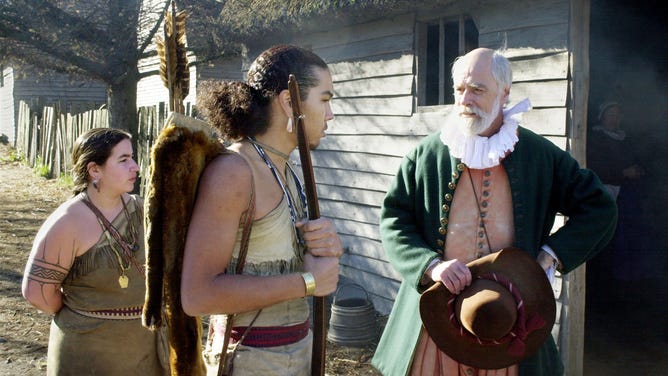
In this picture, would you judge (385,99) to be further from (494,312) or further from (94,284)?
(494,312)

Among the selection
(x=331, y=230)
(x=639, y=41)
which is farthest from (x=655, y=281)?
(x=331, y=230)

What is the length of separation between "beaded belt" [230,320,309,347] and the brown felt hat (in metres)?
0.95

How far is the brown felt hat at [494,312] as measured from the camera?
8.98 ft

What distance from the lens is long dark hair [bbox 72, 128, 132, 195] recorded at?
335cm

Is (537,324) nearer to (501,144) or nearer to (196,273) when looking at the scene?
(501,144)

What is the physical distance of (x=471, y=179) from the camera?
312cm

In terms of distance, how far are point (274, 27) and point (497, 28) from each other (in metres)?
3.20

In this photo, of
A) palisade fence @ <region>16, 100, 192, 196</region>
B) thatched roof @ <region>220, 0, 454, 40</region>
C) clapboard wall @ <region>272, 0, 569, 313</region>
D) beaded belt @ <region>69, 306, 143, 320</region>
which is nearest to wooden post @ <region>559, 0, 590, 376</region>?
clapboard wall @ <region>272, 0, 569, 313</region>

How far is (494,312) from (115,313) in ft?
5.71

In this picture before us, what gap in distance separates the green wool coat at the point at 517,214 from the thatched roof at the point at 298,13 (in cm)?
287

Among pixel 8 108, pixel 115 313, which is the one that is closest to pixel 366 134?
pixel 115 313

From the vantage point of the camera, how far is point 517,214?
3.01 metres

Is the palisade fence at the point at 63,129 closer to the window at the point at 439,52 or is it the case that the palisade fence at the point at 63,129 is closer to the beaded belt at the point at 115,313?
the window at the point at 439,52

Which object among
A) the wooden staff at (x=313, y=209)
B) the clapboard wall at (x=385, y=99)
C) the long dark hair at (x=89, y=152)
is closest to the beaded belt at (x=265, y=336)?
the wooden staff at (x=313, y=209)
